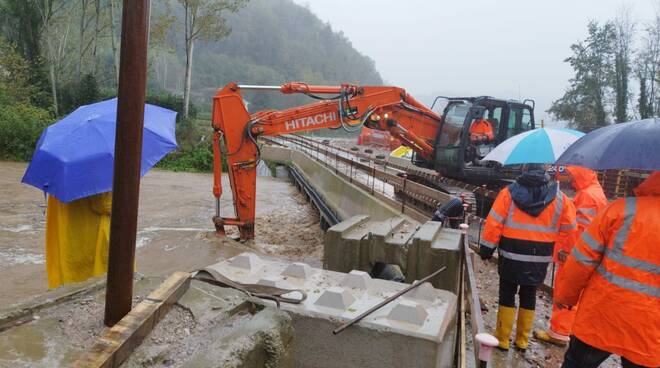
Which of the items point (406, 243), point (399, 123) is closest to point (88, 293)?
point (406, 243)

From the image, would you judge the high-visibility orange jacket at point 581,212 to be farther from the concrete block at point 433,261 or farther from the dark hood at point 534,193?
the concrete block at point 433,261

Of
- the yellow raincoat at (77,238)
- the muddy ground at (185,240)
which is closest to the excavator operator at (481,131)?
the muddy ground at (185,240)

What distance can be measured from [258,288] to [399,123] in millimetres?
7773

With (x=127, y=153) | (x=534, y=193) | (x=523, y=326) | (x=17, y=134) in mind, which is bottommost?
(x=523, y=326)

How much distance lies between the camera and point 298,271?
3398 millimetres

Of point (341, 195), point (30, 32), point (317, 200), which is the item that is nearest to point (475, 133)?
point (341, 195)

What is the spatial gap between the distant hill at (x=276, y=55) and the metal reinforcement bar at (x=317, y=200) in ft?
253

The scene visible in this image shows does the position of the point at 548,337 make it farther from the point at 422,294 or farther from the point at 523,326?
the point at 422,294

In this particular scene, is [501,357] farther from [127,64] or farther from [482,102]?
[482,102]

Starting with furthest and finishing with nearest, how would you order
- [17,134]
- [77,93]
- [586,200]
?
1. [77,93]
2. [17,134]
3. [586,200]

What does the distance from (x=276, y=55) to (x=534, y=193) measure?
456 feet

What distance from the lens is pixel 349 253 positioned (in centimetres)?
447

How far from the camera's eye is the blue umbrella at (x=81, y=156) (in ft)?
10.2

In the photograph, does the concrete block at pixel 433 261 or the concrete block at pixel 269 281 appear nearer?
the concrete block at pixel 269 281
